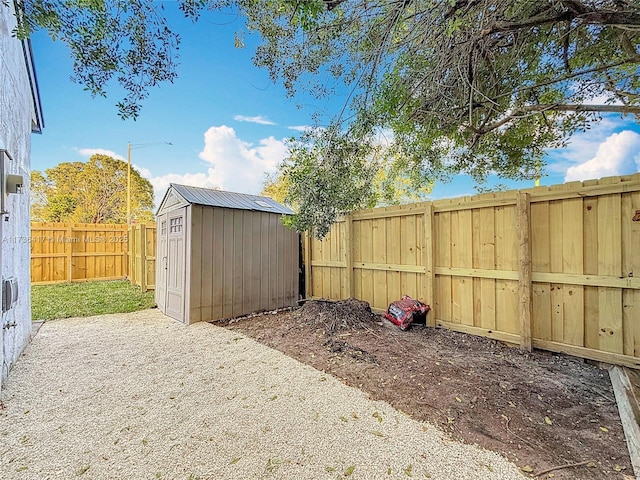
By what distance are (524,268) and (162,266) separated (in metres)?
5.79

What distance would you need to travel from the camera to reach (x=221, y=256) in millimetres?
4914

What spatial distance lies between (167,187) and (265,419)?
4.65 m

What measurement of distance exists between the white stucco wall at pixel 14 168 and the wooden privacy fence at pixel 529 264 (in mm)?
4382

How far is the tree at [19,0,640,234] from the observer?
7.38 ft

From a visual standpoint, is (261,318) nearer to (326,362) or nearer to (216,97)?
(326,362)

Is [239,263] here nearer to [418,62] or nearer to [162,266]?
[162,266]

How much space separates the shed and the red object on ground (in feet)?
8.02

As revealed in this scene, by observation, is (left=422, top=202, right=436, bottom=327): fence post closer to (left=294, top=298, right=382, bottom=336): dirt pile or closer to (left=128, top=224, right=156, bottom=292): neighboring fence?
(left=294, top=298, right=382, bottom=336): dirt pile

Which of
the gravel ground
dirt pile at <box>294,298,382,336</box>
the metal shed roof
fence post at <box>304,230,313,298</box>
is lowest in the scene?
the gravel ground

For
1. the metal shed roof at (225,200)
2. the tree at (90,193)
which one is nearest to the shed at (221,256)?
the metal shed roof at (225,200)

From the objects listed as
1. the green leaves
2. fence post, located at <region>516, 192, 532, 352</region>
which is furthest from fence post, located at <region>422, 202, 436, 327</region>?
the green leaves

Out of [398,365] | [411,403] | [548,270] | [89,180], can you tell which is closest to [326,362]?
[398,365]

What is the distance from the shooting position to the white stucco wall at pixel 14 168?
258cm

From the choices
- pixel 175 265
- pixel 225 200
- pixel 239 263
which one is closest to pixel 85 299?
pixel 175 265
